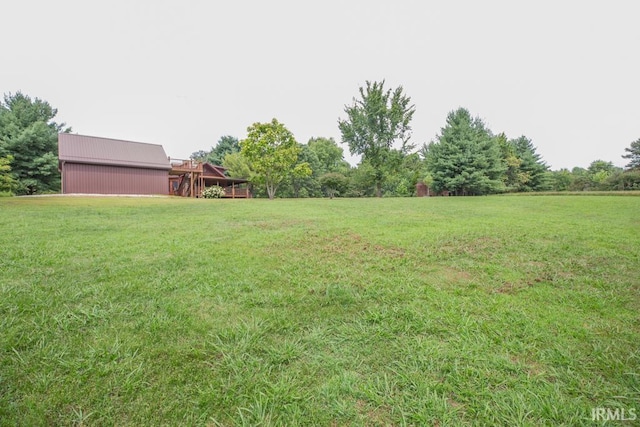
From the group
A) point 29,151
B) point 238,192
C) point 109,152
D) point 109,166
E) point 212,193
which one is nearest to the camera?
point 109,166

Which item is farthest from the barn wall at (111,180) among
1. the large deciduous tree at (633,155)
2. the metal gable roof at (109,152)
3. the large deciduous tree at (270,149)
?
the large deciduous tree at (633,155)

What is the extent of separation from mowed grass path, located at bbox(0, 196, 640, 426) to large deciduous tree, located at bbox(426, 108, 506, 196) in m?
17.2

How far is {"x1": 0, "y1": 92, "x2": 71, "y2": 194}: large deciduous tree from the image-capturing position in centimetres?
2141

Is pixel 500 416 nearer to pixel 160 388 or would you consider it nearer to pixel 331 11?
pixel 160 388

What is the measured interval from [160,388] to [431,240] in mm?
4944

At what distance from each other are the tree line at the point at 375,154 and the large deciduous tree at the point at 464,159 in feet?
0.23

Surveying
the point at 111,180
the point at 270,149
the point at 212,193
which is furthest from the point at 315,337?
the point at 111,180

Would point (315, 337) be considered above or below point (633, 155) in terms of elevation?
below

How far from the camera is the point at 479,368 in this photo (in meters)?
1.69

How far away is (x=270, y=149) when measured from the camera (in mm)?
21047

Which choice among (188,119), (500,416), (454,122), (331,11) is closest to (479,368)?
(500,416)

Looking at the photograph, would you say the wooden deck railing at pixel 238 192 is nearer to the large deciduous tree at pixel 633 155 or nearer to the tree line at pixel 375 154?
the tree line at pixel 375 154

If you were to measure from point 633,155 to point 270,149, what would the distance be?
4443cm

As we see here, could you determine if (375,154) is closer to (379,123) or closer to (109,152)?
(379,123)
